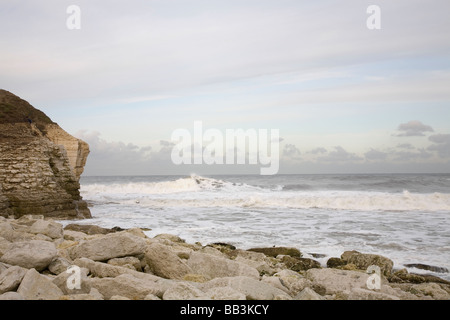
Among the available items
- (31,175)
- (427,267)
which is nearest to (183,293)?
(427,267)

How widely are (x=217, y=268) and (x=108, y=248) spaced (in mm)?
1683

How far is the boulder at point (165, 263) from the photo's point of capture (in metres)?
5.47

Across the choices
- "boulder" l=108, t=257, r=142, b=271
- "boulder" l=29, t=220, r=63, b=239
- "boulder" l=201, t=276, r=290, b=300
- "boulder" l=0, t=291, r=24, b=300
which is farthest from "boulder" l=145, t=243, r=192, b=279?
"boulder" l=29, t=220, r=63, b=239

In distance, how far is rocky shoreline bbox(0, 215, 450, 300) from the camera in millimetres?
4062

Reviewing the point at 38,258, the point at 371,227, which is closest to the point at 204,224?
the point at 371,227

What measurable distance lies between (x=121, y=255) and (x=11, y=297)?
2274 mm

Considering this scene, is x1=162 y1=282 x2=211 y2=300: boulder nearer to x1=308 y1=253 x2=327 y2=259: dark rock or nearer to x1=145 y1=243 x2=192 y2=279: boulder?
x1=145 y1=243 x2=192 y2=279: boulder

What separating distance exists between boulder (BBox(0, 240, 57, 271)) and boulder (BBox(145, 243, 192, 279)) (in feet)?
4.33

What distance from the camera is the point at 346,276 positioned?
19.4 feet

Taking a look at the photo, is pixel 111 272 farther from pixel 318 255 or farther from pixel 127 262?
pixel 318 255

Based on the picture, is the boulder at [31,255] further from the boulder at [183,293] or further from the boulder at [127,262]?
the boulder at [183,293]

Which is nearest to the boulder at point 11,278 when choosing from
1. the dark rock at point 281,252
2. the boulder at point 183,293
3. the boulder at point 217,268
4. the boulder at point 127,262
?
the boulder at point 127,262

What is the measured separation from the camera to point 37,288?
3990 millimetres
